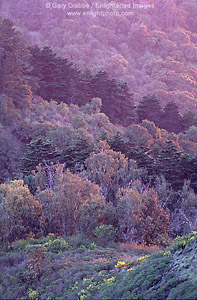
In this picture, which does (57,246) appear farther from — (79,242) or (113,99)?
(113,99)

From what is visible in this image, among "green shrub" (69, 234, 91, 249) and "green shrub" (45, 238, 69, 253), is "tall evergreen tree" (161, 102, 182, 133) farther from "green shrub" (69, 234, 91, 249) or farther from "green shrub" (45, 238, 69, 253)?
"green shrub" (45, 238, 69, 253)

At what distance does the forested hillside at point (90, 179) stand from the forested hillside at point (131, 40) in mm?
515

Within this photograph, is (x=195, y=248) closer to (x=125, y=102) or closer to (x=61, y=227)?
(x=61, y=227)

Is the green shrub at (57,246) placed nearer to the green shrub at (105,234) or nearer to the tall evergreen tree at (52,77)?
the green shrub at (105,234)

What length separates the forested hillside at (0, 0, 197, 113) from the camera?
5862 centimetres

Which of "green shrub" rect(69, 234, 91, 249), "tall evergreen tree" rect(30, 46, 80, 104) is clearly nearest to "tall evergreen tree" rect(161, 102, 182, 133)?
"tall evergreen tree" rect(30, 46, 80, 104)

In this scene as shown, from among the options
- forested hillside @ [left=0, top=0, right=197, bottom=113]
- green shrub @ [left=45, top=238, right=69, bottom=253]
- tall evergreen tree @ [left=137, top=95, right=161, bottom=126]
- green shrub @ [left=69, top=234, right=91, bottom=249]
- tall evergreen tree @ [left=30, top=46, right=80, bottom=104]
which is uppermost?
forested hillside @ [left=0, top=0, right=197, bottom=113]

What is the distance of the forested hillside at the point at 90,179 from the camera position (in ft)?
31.2

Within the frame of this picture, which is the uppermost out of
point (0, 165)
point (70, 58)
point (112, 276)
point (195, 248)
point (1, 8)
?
point (1, 8)

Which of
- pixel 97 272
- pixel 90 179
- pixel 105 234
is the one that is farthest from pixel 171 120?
pixel 97 272

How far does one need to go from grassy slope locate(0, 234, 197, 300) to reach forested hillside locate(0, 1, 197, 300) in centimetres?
3

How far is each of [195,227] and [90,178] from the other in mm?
6987

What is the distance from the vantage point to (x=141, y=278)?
7.73 metres

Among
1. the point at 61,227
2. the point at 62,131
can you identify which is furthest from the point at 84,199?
the point at 62,131
